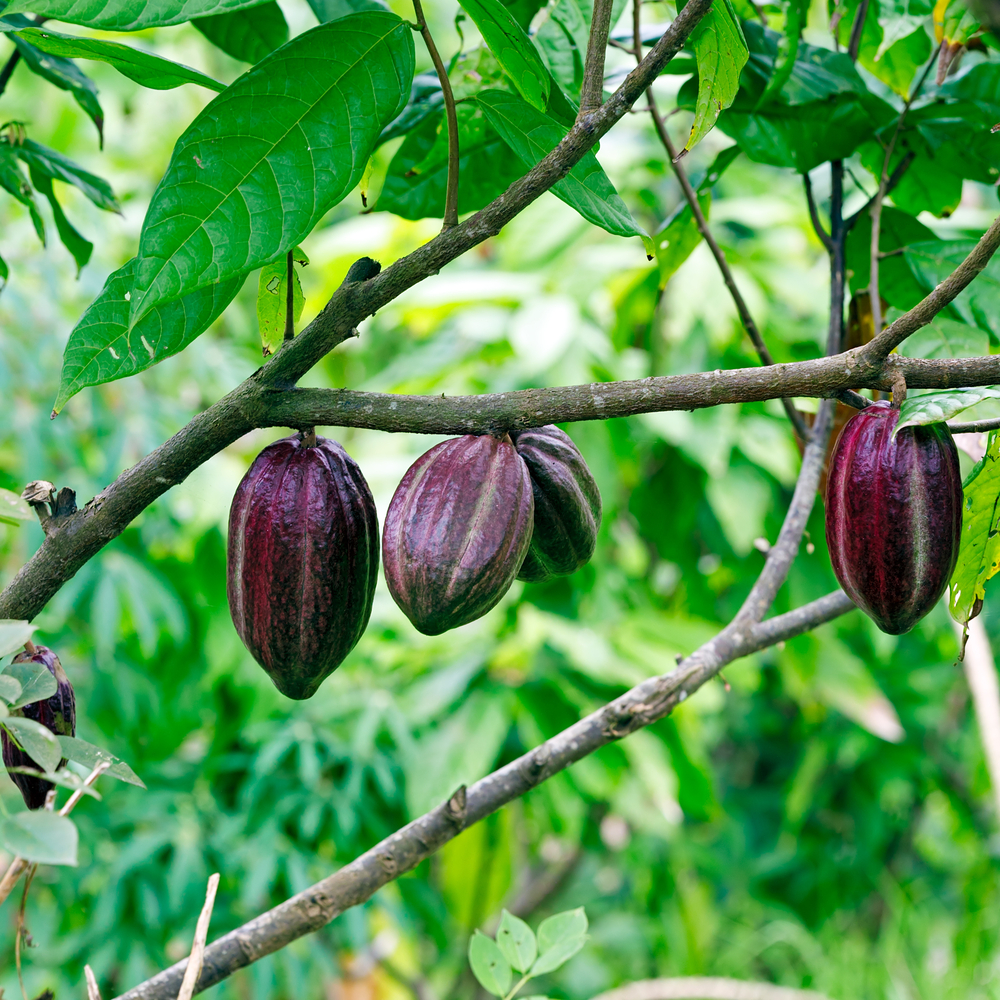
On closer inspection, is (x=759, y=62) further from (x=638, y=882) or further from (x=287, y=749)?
(x=638, y=882)

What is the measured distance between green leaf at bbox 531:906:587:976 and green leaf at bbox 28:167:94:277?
0.57 metres

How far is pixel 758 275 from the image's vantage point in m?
1.86

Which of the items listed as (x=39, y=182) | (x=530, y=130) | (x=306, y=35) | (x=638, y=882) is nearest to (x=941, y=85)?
(x=530, y=130)

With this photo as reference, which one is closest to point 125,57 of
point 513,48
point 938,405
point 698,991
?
point 513,48

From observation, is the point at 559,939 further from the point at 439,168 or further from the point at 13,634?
the point at 439,168

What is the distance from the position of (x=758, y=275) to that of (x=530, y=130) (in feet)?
4.82

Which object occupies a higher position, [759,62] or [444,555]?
[759,62]

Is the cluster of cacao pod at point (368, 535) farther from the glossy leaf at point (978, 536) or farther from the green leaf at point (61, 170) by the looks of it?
the green leaf at point (61, 170)

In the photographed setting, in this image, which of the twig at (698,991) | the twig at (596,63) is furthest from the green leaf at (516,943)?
the twig at (698,991)

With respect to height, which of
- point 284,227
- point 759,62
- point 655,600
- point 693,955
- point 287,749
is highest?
point 759,62

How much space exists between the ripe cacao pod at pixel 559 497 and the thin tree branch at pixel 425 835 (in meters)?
0.15

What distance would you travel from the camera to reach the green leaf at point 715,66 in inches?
18.9

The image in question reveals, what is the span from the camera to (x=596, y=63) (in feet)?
1.44

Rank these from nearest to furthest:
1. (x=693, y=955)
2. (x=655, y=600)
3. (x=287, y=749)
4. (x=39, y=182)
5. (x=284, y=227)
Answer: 1. (x=284, y=227)
2. (x=39, y=182)
3. (x=287, y=749)
4. (x=655, y=600)
5. (x=693, y=955)
